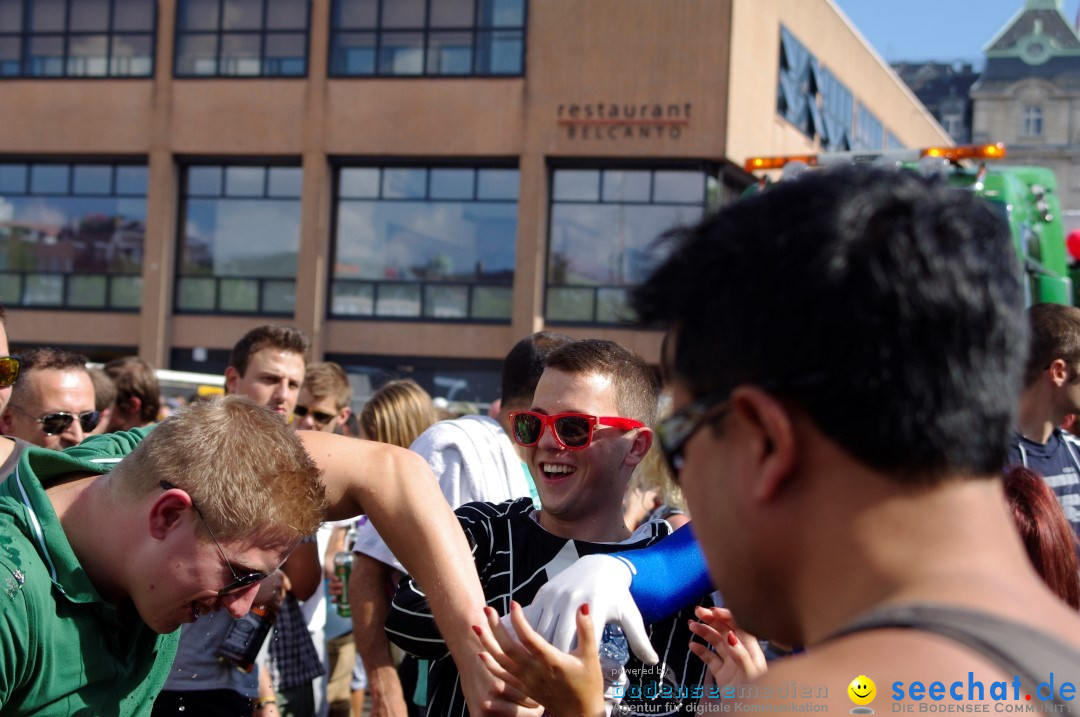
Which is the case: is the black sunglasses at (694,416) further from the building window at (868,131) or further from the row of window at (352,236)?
the building window at (868,131)

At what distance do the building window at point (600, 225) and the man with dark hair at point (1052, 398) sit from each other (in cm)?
1692

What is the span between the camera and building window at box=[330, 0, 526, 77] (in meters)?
22.3

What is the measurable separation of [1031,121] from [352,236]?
174ft

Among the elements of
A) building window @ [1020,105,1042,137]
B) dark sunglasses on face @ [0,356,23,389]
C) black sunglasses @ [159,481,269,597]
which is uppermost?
building window @ [1020,105,1042,137]

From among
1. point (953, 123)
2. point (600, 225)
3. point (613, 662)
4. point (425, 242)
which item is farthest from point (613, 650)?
point (953, 123)

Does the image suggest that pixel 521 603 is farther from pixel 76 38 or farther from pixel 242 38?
pixel 76 38

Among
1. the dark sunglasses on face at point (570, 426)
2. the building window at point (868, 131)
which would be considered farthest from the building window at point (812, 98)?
the dark sunglasses on face at point (570, 426)

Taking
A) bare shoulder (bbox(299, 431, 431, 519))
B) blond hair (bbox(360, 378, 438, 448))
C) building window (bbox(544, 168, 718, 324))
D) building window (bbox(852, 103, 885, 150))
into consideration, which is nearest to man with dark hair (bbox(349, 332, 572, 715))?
bare shoulder (bbox(299, 431, 431, 519))

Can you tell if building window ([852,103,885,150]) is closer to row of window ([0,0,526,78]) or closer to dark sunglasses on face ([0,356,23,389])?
row of window ([0,0,526,78])

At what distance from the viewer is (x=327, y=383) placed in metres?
6.56

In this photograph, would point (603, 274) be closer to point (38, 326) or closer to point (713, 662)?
point (38, 326)

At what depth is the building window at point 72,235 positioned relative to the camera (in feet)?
77.8

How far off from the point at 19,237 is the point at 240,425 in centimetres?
2471

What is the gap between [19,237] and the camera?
24172 mm
